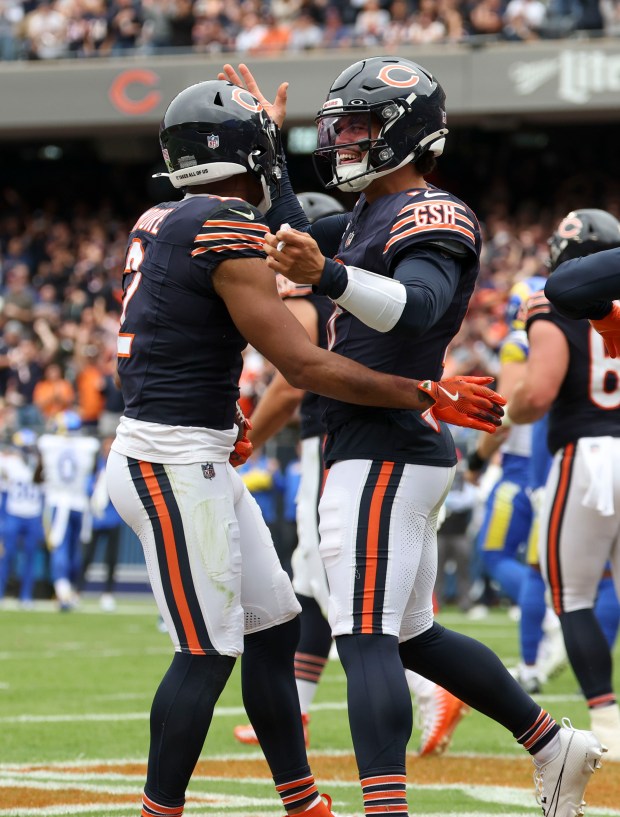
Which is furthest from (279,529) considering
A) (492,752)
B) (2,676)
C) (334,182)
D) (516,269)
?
(334,182)

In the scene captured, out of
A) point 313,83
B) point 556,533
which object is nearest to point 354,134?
point 556,533

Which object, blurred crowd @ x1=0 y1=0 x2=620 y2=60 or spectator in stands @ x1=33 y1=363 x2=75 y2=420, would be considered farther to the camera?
blurred crowd @ x1=0 y1=0 x2=620 y2=60

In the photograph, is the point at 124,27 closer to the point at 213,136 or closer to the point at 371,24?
the point at 371,24

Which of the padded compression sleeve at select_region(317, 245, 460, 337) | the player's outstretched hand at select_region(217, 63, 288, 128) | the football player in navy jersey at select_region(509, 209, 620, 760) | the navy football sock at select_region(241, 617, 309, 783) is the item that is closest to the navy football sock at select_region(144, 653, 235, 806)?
the navy football sock at select_region(241, 617, 309, 783)

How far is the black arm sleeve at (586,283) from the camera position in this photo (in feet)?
12.3

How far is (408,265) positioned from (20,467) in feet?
39.8

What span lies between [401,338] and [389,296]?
1.11ft

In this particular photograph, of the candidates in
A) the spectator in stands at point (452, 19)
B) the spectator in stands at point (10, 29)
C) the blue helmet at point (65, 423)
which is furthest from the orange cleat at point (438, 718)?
the spectator in stands at point (10, 29)

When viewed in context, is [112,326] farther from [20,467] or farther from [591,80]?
[591,80]

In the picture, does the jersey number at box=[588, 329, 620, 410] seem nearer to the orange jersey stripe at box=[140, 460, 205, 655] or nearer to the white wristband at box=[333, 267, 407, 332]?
the white wristband at box=[333, 267, 407, 332]

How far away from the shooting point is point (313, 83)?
22375 millimetres

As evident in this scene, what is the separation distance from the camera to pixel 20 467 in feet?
50.6

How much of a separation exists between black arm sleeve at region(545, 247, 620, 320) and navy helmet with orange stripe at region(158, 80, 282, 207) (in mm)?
939

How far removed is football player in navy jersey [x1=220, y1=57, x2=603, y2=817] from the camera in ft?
12.2
